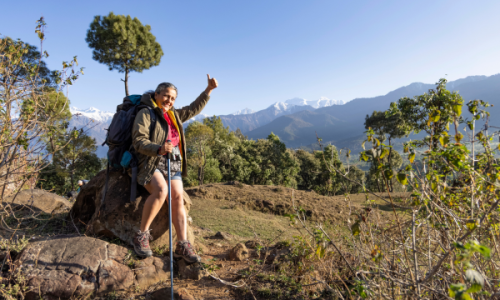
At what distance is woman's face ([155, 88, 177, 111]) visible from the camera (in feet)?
12.0

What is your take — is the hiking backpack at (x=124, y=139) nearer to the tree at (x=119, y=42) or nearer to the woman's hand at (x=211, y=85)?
the woman's hand at (x=211, y=85)

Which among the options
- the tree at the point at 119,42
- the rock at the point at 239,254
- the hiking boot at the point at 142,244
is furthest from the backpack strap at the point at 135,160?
the tree at the point at 119,42

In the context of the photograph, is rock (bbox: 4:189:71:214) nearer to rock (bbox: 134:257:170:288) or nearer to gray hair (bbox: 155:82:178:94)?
rock (bbox: 134:257:170:288)

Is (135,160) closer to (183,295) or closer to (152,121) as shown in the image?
(152,121)

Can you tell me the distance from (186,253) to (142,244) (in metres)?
0.61

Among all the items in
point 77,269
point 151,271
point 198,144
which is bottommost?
point 151,271

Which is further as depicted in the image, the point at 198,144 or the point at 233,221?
the point at 198,144

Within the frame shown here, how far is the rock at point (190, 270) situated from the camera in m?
3.49

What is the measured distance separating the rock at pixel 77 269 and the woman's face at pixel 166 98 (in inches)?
80.0

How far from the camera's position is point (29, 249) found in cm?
321

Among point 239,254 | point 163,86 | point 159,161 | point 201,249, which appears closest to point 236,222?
point 201,249

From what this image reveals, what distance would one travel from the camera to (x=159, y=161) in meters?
3.52

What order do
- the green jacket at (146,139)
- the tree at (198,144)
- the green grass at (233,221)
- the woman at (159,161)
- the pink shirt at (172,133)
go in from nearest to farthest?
the green jacket at (146,139) < the woman at (159,161) < the pink shirt at (172,133) < the green grass at (233,221) < the tree at (198,144)

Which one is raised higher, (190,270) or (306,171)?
(190,270)
